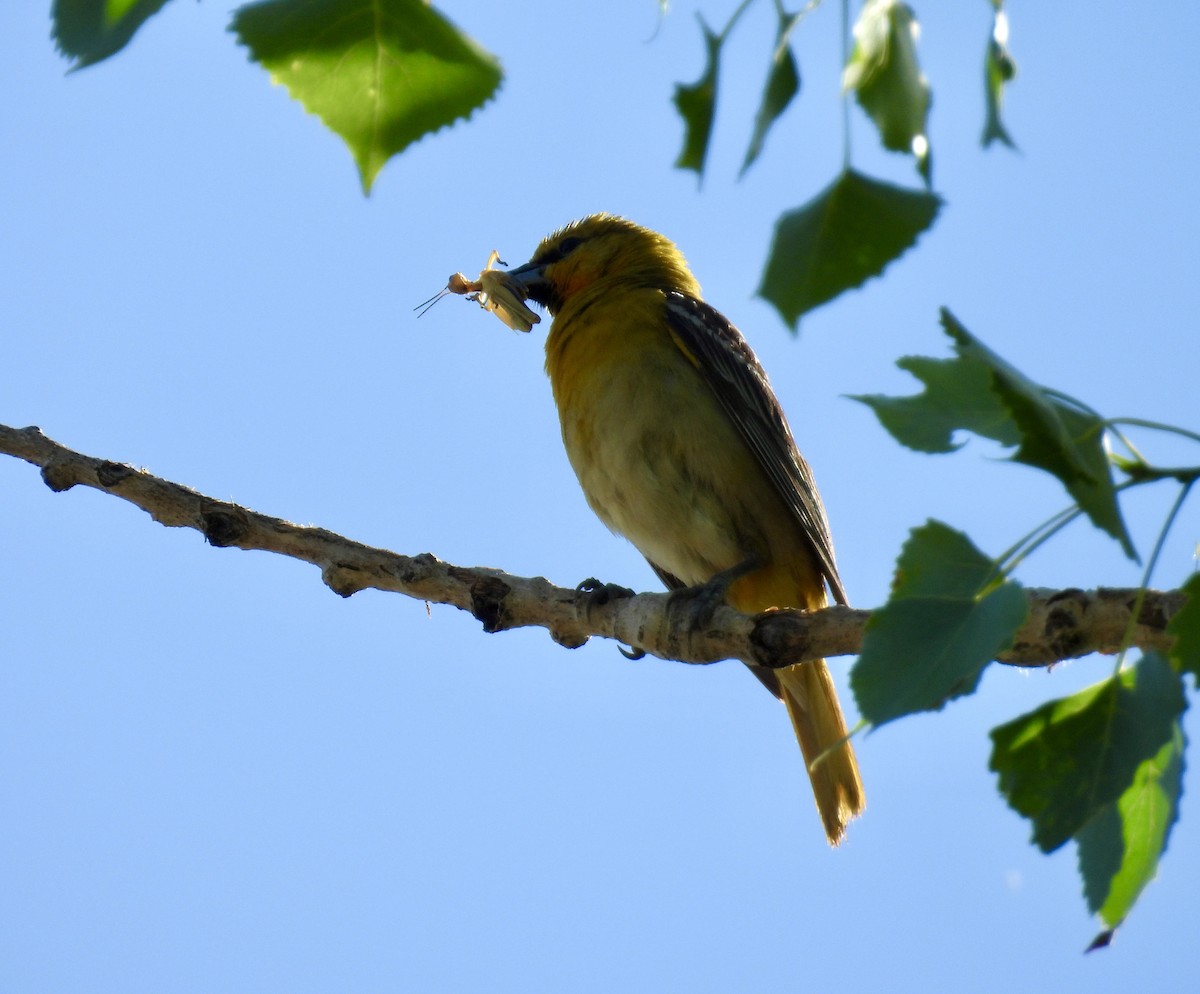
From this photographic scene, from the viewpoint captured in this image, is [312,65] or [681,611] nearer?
[312,65]

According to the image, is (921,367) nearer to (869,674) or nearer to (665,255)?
(869,674)

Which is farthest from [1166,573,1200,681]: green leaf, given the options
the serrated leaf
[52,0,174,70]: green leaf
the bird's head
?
the bird's head

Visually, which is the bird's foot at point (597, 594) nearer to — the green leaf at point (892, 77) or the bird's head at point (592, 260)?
the bird's head at point (592, 260)

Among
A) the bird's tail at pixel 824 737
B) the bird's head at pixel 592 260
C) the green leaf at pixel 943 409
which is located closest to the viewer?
the green leaf at pixel 943 409

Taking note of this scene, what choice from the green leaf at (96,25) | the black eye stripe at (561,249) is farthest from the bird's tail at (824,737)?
the green leaf at (96,25)

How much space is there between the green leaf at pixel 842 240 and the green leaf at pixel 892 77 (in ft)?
0.17

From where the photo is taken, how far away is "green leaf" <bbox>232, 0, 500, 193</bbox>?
151cm

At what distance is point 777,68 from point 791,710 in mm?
4563

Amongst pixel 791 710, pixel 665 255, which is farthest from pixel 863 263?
pixel 665 255

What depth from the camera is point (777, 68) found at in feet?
4.73

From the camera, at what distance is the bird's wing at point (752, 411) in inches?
212

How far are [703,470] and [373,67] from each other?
3.80 meters

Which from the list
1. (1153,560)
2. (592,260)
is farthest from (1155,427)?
(592,260)

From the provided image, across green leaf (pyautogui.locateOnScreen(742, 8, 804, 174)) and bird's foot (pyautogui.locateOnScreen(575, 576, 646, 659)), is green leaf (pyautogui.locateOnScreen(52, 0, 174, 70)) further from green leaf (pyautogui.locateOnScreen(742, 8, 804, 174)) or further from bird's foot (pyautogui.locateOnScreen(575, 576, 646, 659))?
bird's foot (pyautogui.locateOnScreen(575, 576, 646, 659))
